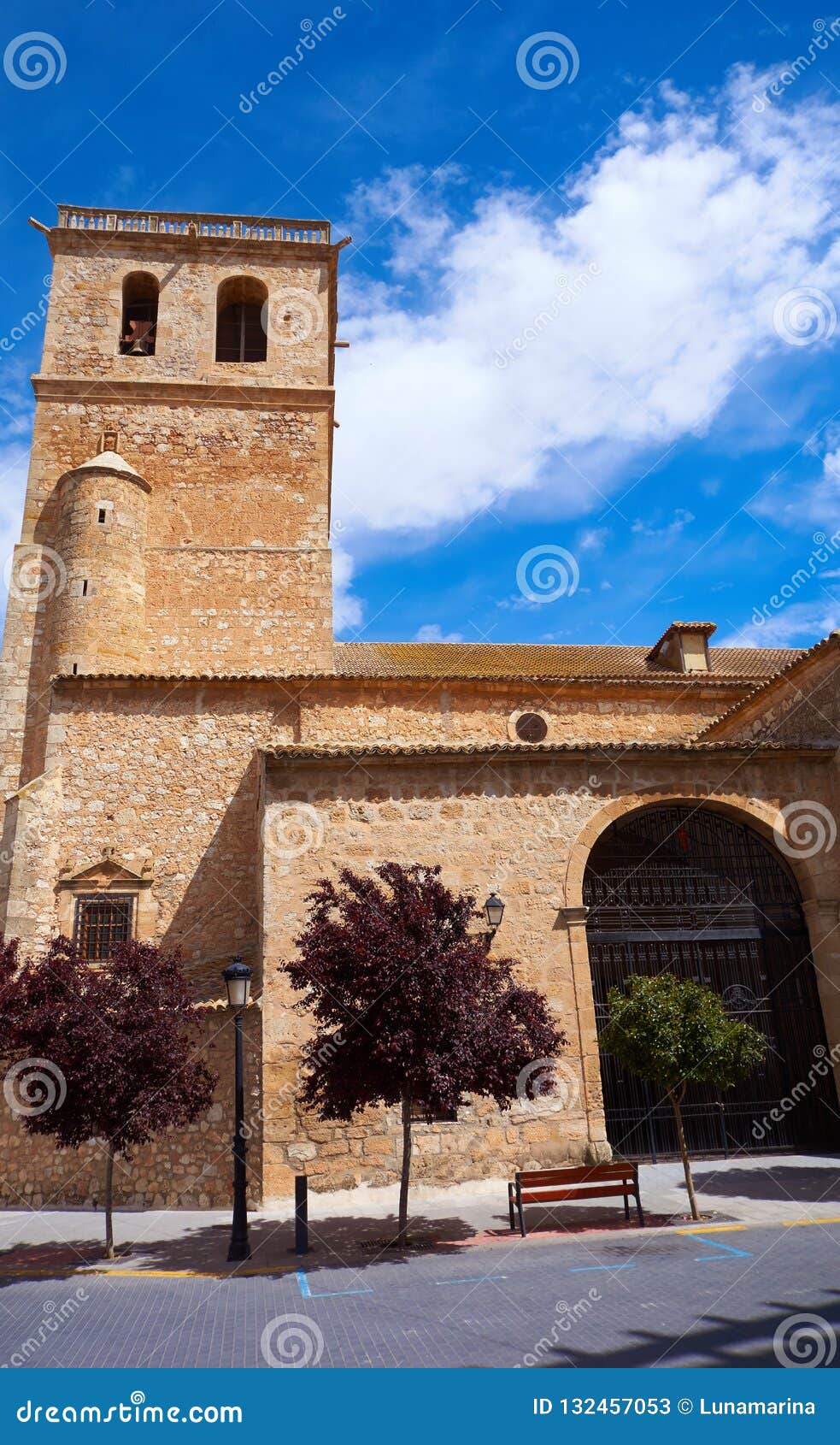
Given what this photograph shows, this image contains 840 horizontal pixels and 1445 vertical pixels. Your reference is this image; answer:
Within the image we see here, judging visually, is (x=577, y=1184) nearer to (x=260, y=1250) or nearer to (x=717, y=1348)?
(x=260, y=1250)

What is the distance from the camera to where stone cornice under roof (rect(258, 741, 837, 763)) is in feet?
39.8

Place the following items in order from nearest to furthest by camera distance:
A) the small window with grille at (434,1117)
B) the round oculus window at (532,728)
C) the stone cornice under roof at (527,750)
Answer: the small window with grille at (434,1117)
the stone cornice under roof at (527,750)
the round oculus window at (532,728)

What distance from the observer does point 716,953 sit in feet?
41.4

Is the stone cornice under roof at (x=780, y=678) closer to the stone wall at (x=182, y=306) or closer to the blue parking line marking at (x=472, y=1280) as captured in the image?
the blue parking line marking at (x=472, y=1280)

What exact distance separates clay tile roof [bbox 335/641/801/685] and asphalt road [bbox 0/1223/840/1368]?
1169cm

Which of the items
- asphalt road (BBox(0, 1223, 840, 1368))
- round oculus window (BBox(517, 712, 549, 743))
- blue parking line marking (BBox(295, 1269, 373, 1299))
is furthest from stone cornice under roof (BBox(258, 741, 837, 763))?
blue parking line marking (BBox(295, 1269, 373, 1299))

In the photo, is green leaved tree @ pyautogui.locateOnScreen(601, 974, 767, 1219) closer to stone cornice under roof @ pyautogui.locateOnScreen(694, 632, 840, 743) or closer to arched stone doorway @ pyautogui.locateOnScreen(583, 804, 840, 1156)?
arched stone doorway @ pyautogui.locateOnScreen(583, 804, 840, 1156)

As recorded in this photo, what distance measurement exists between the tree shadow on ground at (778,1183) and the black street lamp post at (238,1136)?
519 cm

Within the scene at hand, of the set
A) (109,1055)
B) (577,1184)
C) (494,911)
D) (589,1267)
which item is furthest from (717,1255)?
(109,1055)

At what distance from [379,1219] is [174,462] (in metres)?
16.0

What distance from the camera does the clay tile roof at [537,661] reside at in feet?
63.9

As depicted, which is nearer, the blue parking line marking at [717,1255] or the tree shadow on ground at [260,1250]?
the blue parking line marking at [717,1255]

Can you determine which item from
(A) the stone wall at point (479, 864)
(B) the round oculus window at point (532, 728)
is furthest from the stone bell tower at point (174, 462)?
(A) the stone wall at point (479, 864)
